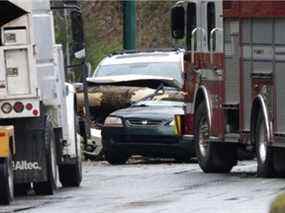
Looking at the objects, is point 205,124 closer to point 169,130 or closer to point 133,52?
point 169,130

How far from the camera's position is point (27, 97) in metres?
16.2

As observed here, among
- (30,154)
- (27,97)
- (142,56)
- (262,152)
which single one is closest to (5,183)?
(30,154)

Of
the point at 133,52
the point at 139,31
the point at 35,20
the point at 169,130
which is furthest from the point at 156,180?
the point at 139,31

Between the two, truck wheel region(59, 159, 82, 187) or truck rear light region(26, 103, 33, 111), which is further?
truck wheel region(59, 159, 82, 187)

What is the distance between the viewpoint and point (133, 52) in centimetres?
3022

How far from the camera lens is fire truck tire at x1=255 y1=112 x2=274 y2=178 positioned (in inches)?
702

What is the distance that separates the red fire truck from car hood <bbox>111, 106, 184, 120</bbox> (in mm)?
2805

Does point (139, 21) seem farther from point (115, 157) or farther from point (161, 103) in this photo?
Result: point (115, 157)

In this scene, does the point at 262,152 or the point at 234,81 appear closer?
the point at 262,152

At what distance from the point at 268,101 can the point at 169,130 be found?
6710 mm

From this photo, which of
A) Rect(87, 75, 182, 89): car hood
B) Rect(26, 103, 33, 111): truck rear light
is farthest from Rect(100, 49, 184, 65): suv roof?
Rect(26, 103, 33, 111): truck rear light

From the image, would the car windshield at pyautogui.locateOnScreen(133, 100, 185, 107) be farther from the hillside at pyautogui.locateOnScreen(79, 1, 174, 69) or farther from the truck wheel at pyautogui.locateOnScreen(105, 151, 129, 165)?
the hillside at pyautogui.locateOnScreen(79, 1, 174, 69)

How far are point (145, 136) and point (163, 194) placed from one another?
26.6 ft

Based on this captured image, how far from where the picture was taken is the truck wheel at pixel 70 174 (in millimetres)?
19047
